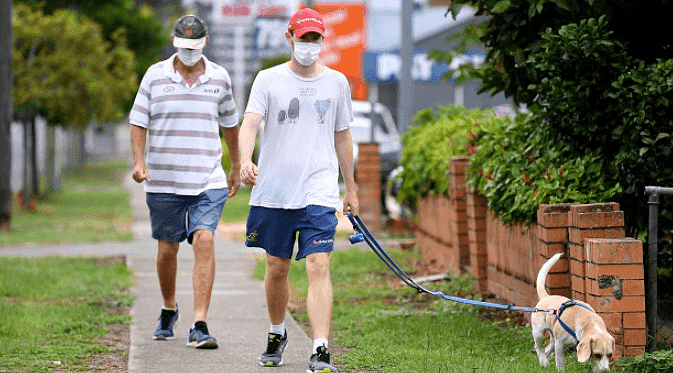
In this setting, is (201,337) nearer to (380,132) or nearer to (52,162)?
(380,132)

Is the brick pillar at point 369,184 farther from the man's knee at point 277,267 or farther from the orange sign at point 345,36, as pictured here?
the orange sign at point 345,36

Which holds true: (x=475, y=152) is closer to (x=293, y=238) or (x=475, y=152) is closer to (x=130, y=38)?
(x=293, y=238)

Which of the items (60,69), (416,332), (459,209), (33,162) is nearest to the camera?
(416,332)

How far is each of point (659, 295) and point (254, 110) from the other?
10.2ft

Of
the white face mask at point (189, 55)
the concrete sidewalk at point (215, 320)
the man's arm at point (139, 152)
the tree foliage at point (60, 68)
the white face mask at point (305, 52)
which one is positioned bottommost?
the concrete sidewalk at point (215, 320)

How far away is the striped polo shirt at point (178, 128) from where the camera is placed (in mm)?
6477

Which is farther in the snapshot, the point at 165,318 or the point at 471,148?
the point at 471,148

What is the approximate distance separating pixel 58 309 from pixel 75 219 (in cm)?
1056

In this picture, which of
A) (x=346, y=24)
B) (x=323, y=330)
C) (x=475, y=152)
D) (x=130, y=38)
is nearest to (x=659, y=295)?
(x=475, y=152)

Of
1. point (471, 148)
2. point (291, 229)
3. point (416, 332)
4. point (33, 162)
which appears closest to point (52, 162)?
point (33, 162)

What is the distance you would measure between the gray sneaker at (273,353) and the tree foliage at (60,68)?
45.9ft

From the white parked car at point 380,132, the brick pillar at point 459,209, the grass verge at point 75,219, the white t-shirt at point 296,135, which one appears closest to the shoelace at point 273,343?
the white t-shirt at point 296,135

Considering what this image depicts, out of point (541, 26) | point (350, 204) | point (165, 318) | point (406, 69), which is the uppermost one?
point (406, 69)

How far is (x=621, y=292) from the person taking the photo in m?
5.40
